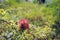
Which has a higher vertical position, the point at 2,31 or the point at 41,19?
the point at 2,31

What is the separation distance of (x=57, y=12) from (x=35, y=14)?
1004mm

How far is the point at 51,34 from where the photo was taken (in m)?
7.28

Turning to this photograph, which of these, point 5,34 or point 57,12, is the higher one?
point 5,34

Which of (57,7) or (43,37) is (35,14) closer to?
(57,7)

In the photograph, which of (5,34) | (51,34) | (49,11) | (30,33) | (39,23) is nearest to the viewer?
(5,34)

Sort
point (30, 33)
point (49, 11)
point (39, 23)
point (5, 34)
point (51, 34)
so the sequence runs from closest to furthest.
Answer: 1. point (5, 34)
2. point (30, 33)
3. point (51, 34)
4. point (39, 23)
5. point (49, 11)

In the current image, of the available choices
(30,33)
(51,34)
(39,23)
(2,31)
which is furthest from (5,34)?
(39,23)

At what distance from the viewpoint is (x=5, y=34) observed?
19.7 feet

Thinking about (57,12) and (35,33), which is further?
(57,12)

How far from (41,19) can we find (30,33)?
2.61 m

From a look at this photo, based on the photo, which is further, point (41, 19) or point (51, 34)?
point (41, 19)

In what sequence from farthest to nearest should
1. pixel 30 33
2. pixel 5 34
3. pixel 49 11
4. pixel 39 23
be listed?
pixel 49 11, pixel 39 23, pixel 30 33, pixel 5 34

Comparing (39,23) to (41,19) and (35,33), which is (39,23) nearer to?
(41,19)

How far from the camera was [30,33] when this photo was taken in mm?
Result: 6422
